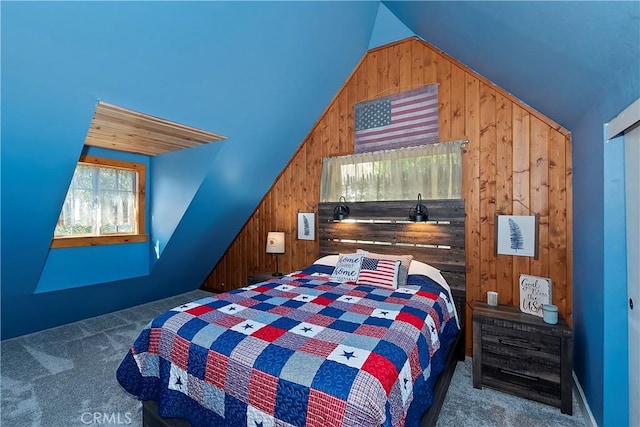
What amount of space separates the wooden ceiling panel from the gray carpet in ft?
7.00

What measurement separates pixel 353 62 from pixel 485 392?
140 inches

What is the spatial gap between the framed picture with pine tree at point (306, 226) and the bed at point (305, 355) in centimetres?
126

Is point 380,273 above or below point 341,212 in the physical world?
below

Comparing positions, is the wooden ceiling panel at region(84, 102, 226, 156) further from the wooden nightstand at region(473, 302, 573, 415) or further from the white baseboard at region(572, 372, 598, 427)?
the white baseboard at region(572, 372, 598, 427)

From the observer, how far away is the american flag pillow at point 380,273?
8.52 ft

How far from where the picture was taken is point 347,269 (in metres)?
2.84

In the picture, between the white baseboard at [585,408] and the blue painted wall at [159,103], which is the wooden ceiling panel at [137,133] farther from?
the white baseboard at [585,408]

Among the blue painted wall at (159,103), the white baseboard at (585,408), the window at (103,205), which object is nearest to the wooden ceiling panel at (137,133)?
the blue painted wall at (159,103)

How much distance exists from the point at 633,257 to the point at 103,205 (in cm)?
496

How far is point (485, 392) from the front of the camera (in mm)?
2240

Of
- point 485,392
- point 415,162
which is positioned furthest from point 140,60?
point 485,392

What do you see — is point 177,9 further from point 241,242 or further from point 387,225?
point 241,242

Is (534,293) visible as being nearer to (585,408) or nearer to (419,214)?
(585,408)

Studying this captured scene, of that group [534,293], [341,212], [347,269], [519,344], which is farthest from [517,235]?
[341,212]
